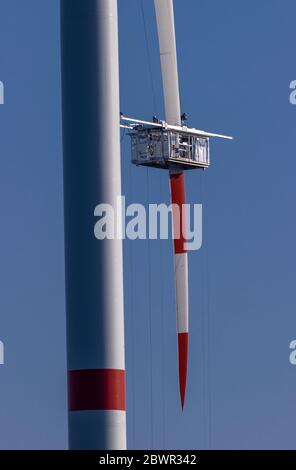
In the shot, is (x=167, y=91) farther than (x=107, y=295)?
Yes

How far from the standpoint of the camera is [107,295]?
71688 mm

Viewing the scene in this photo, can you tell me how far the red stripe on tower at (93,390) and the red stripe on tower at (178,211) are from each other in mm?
27887

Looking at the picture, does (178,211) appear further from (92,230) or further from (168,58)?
(92,230)

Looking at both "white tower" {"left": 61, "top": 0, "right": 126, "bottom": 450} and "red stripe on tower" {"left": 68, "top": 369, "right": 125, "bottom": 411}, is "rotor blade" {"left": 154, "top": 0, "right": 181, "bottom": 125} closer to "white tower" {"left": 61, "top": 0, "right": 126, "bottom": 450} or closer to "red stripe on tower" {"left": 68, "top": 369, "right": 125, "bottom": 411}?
"white tower" {"left": 61, "top": 0, "right": 126, "bottom": 450}

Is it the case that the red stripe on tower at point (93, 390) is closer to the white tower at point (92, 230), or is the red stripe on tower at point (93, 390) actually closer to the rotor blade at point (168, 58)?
the white tower at point (92, 230)

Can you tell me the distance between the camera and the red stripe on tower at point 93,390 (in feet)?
231

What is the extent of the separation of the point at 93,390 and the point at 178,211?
30291 millimetres

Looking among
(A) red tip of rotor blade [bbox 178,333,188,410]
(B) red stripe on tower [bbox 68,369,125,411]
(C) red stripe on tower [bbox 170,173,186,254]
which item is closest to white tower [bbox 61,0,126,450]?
(B) red stripe on tower [bbox 68,369,125,411]

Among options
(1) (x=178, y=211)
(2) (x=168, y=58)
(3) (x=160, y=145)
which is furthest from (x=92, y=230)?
(2) (x=168, y=58)
